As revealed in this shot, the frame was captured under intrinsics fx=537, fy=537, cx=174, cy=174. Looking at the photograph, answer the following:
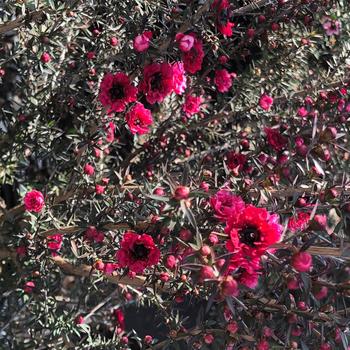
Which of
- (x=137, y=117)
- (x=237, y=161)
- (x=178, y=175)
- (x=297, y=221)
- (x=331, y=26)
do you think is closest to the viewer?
(x=297, y=221)

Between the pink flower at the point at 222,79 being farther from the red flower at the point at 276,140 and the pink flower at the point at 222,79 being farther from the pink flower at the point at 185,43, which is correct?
the pink flower at the point at 185,43

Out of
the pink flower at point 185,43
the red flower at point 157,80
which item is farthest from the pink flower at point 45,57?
the pink flower at point 185,43

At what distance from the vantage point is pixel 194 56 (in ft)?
5.58

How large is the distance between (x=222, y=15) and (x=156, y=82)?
297 millimetres

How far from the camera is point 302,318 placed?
56.7 inches

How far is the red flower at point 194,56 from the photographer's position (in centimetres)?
167

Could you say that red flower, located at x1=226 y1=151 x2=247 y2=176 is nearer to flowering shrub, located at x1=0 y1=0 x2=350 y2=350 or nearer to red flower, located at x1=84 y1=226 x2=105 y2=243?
flowering shrub, located at x1=0 y1=0 x2=350 y2=350

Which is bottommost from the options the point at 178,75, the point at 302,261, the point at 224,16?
the point at 302,261

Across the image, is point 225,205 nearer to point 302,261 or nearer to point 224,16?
point 302,261

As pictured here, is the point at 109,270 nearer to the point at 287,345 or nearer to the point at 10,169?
the point at 287,345

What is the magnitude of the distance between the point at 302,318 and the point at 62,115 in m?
1.23

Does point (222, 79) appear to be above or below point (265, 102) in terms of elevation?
above

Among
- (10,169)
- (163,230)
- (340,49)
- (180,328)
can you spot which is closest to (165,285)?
(180,328)

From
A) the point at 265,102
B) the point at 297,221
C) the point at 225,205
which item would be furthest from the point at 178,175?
the point at 265,102
